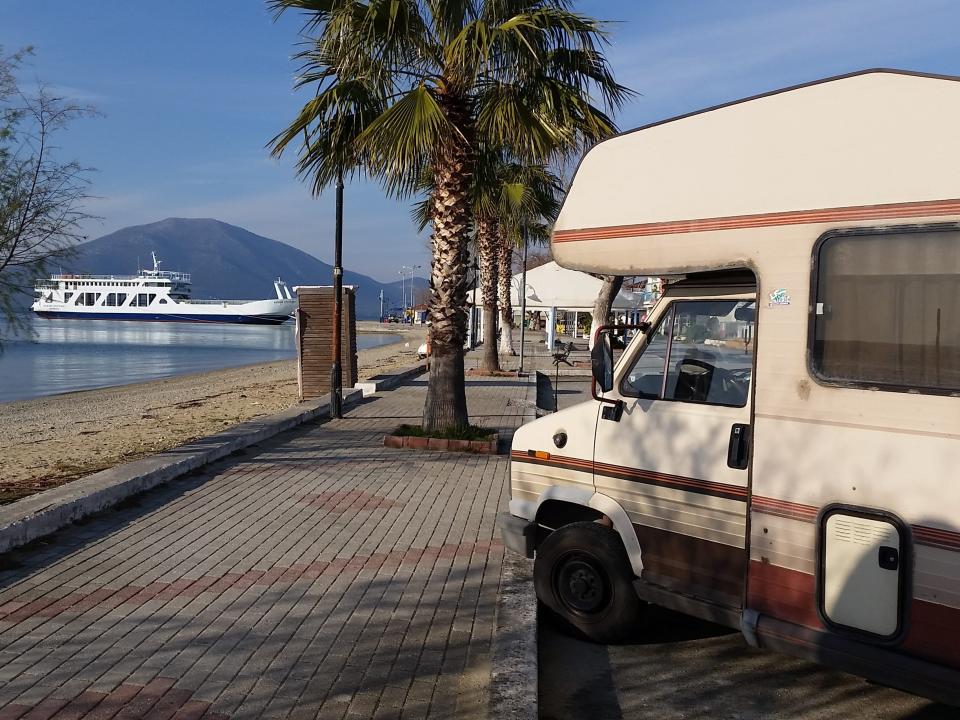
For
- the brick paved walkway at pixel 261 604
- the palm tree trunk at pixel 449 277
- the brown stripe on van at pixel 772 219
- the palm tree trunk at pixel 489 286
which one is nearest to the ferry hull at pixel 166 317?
the palm tree trunk at pixel 489 286

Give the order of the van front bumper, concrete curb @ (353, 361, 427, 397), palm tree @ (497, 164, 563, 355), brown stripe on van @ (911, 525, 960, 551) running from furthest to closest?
palm tree @ (497, 164, 563, 355), concrete curb @ (353, 361, 427, 397), the van front bumper, brown stripe on van @ (911, 525, 960, 551)

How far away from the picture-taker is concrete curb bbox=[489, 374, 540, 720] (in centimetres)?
392

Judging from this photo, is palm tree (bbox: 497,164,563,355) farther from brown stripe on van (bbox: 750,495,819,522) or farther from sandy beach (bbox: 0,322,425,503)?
brown stripe on van (bbox: 750,495,819,522)

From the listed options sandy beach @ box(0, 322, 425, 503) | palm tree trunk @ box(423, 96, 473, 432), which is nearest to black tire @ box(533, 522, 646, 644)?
sandy beach @ box(0, 322, 425, 503)

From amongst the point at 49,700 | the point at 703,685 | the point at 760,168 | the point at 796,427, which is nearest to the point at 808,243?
the point at 760,168

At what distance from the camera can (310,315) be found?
17438mm

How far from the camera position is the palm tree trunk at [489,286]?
1033 inches

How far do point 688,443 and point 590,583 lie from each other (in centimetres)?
115


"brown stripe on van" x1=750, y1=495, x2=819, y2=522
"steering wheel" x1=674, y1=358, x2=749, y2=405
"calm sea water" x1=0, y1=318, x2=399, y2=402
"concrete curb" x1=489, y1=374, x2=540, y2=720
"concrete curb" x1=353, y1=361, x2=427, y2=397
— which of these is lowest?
"calm sea water" x1=0, y1=318, x2=399, y2=402

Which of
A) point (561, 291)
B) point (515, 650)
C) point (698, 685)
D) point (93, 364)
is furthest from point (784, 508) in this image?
point (93, 364)

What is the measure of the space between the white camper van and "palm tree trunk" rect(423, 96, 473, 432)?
20.4ft

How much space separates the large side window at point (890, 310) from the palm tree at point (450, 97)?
21.7ft

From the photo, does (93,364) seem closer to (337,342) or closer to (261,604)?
(337,342)

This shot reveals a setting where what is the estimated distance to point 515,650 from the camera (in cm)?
452
